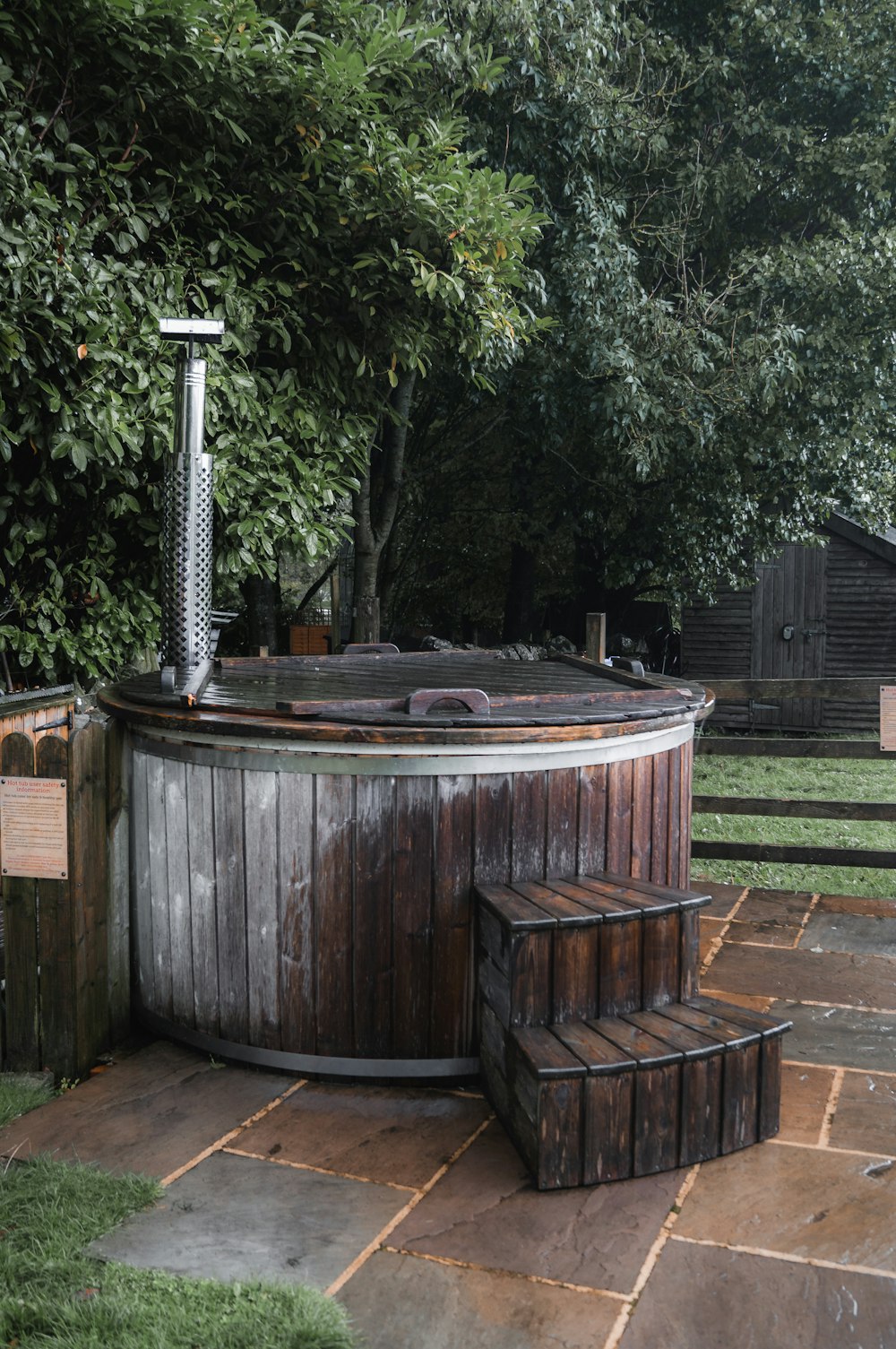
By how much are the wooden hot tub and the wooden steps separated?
0.50ft

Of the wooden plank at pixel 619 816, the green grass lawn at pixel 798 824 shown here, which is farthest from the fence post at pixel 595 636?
the wooden plank at pixel 619 816

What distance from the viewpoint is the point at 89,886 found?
143 inches

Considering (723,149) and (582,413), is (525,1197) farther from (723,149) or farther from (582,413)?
(723,149)

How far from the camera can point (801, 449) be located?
12219 millimetres

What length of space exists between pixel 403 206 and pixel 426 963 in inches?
200

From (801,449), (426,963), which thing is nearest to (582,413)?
(801,449)

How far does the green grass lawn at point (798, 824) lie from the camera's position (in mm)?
7223

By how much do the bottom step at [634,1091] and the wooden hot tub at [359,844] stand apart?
386mm

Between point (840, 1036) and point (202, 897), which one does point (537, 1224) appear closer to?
point (202, 897)

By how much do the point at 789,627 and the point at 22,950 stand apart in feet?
46.6

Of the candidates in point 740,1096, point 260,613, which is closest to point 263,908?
point 740,1096

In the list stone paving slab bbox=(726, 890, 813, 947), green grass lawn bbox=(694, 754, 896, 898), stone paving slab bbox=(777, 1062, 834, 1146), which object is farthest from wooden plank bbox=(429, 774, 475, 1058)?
green grass lawn bbox=(694, 754, 896, 898)

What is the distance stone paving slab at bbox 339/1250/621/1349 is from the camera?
2.24 meters

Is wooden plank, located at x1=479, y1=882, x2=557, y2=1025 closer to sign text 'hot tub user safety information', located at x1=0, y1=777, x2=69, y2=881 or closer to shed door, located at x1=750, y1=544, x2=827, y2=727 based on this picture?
sign text 'hot tub user safety information', located at x1=0, y1=777, x2=69, y2=881
